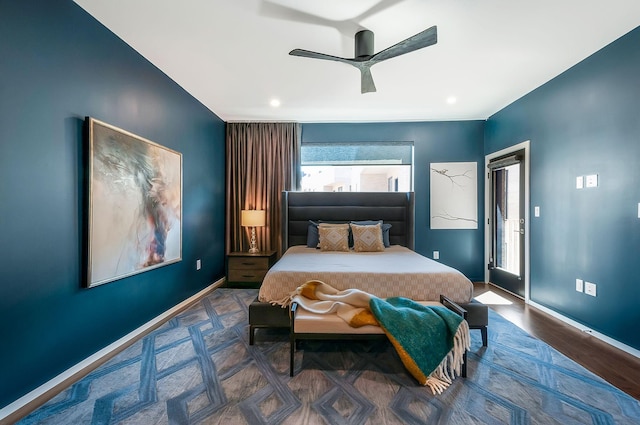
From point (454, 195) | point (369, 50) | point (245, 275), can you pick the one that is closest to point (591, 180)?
point (454, 195)

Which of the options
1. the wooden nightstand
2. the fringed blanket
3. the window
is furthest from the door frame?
the wooden nightstand

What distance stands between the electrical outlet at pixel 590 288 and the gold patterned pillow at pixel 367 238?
202 cm

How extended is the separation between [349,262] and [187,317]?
1.88 metres

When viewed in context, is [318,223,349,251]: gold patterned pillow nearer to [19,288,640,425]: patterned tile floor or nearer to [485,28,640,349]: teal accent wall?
[19,288,640,425]: patterned tile floor

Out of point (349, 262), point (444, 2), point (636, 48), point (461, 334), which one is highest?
point (444, 2)

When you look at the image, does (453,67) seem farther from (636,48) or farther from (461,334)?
(461,334)

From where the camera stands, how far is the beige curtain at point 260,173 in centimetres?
434

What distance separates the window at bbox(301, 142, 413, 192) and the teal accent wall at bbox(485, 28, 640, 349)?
1697 millimetres

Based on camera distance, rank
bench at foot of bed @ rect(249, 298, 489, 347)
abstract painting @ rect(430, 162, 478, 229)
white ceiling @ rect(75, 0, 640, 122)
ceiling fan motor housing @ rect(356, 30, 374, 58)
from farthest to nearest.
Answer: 1. abstract painting @ rect(430, 162, 478, 229)
2. bench at foot of bed @ rect(249, 298, 489, 347)
3. ceiling fan motor housing @ rect(356, 30, 374, 58)
4. white ceiling @ rect(75, 0, 640, 122)

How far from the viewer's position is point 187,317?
2.85m

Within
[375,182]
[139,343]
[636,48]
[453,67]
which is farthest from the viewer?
[375,182]

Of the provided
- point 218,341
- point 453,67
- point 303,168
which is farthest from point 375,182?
point 218,341

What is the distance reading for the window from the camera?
4.40m

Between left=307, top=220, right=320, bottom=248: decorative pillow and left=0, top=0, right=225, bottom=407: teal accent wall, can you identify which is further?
left=307, top=220, right=320, bottom=248: decorative pillow
